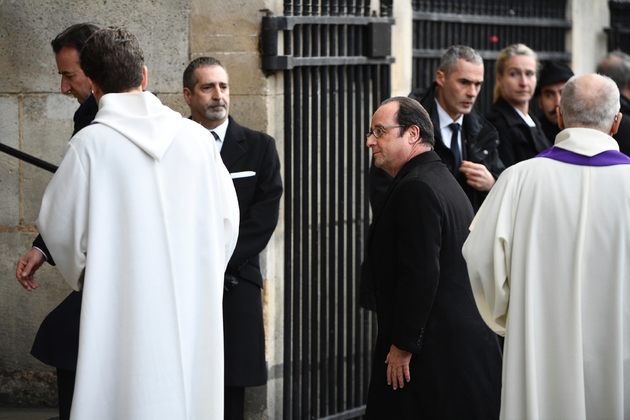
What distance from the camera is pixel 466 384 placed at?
4289 millimetres

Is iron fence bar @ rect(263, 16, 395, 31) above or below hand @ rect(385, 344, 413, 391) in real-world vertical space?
above

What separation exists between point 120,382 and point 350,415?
2797mm

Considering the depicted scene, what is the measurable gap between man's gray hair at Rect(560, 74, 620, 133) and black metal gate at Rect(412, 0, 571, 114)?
3.33m

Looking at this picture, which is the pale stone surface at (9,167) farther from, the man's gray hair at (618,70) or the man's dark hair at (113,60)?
the man's gray hair at (618,70)

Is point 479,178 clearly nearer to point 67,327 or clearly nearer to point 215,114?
point 215,114

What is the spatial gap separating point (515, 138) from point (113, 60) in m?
3.39

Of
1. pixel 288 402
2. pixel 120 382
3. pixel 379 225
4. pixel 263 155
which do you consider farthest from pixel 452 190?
pixel 288 402

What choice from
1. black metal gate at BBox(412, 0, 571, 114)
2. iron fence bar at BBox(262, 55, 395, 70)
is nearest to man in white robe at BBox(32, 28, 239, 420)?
iron fence bar at BBox(262, 55, 395, 70)

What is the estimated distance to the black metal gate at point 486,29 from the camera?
736cm

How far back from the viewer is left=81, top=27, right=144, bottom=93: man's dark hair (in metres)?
3.83

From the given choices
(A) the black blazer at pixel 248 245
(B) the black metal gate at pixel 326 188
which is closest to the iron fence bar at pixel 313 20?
(B) the black metal gate at pixel 326 188

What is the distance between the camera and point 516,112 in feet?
21.6

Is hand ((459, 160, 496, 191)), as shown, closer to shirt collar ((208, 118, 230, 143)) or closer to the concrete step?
shirt collar ((208, 118, 230, 143))

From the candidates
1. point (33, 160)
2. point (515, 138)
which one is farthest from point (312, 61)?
point (33, 160)
